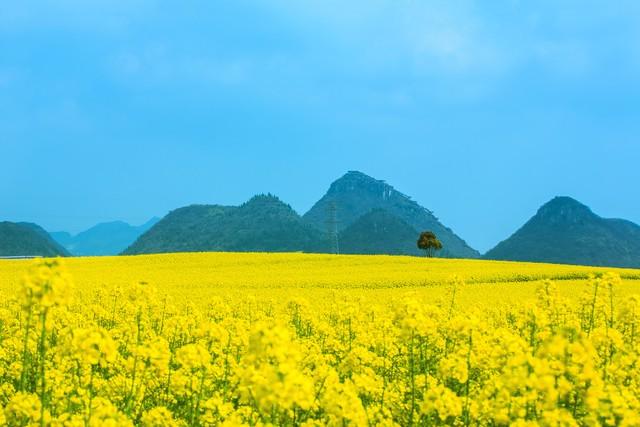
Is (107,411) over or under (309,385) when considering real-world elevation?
under

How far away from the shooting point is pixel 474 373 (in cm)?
1005

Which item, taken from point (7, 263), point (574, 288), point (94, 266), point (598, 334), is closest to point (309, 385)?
point (598, 334)

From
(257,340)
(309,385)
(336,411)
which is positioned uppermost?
(257,340)

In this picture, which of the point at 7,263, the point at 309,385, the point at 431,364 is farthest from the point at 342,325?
the point at 7,263

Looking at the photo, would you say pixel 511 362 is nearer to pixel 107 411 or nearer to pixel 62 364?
pixel 107 411

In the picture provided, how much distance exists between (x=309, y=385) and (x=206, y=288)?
26969 millimetres

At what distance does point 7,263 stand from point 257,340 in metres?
49.8

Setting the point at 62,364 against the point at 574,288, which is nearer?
the point at 62,364

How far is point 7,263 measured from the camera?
47.5 meters

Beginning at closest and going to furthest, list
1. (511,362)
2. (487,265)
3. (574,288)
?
1. (511,362)
2. (574,288)
3. (487,265)

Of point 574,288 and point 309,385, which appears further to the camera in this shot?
point 574,288

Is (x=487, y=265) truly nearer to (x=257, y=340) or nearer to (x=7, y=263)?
(x=7, y=263)

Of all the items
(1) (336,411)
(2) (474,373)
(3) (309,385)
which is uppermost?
(3) (309,385)

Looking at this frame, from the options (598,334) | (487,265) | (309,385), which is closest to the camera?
(309,385)
